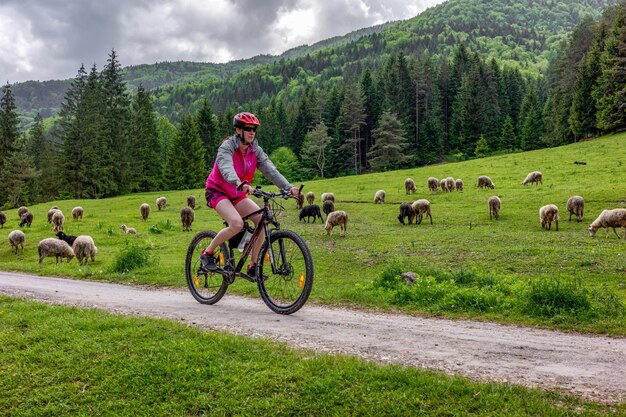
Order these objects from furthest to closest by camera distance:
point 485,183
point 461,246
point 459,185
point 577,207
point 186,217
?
point 459,185 → point 485,183 → point 186,217 → point 577,207 → point 461,246

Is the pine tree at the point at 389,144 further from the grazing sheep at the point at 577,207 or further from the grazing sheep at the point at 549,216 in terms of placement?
the grazing sheep at the point at 549,216

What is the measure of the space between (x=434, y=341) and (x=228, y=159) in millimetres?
4603

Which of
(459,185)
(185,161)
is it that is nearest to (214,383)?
(459,185)

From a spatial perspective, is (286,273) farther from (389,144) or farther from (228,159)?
(389,144)

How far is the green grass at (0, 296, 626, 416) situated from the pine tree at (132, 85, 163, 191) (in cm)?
7666

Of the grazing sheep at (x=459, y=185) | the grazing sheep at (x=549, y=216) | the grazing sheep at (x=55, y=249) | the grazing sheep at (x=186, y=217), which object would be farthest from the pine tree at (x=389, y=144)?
the grazing sheep at (x=55, y=249)

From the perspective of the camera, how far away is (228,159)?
25.7ft

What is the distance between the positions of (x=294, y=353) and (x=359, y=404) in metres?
1.33

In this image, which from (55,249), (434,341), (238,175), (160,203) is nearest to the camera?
(434,341)

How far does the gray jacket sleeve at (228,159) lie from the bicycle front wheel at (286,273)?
1314 mm

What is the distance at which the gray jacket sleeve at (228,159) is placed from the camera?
746 cm

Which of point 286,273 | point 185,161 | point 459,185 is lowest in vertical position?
point 286,273

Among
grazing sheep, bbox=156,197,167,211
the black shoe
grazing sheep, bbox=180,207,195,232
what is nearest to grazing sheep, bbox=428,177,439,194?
grazing sheep, bbox=180,207,195,232

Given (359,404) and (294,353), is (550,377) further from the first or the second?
(294,353)
